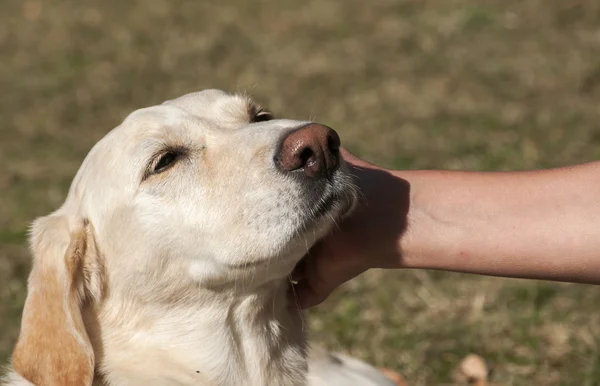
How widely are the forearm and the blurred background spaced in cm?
127

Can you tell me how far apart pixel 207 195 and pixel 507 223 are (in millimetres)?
1167

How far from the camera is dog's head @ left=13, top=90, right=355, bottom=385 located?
3111 mm

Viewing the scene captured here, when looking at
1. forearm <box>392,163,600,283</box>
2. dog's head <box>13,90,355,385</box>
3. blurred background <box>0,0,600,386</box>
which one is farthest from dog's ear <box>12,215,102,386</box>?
blurred background <box>0,0,600,386</box>

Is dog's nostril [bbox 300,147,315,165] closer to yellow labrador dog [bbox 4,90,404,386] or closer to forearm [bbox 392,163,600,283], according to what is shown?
yellow labrador dog [bbox 4,90,404,386]

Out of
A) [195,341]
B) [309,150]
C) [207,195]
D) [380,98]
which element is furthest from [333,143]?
[380,98]

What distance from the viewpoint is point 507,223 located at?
3.40 meters

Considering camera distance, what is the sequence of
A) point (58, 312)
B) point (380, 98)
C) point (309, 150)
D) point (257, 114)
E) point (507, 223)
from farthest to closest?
point (380, 98)
point (257, 114)
point (507, 223)
point (58, 312)
point (309, 150)

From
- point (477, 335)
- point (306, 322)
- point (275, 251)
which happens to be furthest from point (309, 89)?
point (275, 251)

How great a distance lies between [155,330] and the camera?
348 cm

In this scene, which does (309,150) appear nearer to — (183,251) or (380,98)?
(183,251)

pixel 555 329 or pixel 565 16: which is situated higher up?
pixel 565 16

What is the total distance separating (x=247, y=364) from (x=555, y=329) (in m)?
1.98

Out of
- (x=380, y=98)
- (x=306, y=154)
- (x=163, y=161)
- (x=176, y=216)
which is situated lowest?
(x=380, y=98)

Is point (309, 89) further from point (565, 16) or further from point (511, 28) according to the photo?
point (565, 16)
